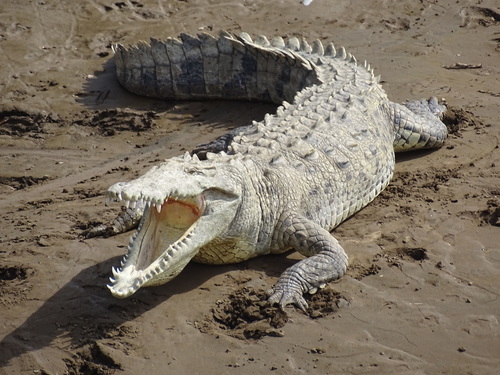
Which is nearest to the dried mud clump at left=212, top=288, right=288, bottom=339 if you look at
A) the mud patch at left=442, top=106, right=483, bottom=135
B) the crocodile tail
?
the mud patch at left=442, top=106, right=483, bottom=135

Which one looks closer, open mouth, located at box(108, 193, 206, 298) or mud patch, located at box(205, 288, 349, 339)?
open mouth, located at box(108, 193, 206, 298)

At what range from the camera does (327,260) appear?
16.3 ft

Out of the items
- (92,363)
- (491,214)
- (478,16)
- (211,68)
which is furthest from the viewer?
(478,16)

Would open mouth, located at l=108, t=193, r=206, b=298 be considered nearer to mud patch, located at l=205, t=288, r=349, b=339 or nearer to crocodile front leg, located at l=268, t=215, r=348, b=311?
mud patch, located at l=205, t=288, r=349, b=339

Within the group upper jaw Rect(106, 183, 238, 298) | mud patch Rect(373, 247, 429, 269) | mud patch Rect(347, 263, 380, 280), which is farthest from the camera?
mud patch Rect(373, 247, 429, 269)

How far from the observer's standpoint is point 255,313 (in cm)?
465

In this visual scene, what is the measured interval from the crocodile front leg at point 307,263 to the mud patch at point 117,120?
3.14 meters

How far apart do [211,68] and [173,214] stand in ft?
12.1

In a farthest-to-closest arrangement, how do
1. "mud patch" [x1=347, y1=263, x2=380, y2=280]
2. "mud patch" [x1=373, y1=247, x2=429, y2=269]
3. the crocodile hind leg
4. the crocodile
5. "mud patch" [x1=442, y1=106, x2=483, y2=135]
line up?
"mud patch" [x1=442, y1=106, x2=483, y2=135] → the crocodile hind leg → "mud patch" [x1=373, y1=247, x2=429, y2=269] → "mud patch" [x1=347, y1=263, x2=380, y2=280] → the crocodile

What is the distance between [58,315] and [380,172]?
2.87 meters

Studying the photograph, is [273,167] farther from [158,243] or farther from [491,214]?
[491,214]

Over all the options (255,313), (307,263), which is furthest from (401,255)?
(255,313)

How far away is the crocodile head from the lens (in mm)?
4453

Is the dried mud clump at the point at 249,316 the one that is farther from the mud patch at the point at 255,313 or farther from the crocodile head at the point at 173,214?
the crocodile head at the point at 173,214
